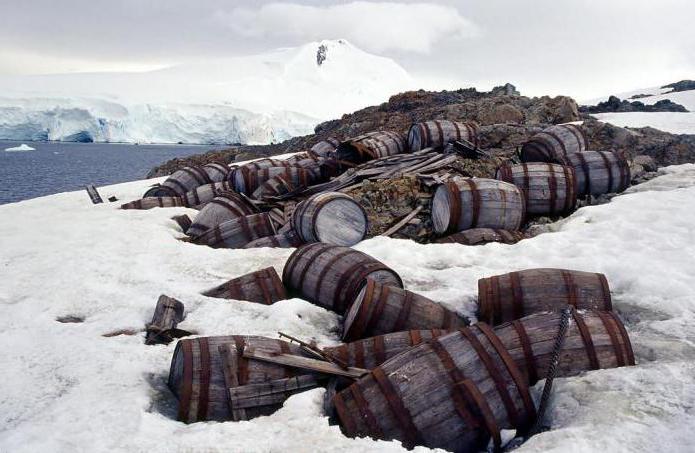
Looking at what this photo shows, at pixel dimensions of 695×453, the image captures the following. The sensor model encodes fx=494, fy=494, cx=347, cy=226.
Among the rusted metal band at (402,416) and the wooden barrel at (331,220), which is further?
the wooden barrel at (331,220)

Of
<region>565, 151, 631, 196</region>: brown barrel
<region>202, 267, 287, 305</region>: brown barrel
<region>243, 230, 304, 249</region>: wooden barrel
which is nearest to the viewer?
<region>202, 267, 287, 305</region>: brown barrel

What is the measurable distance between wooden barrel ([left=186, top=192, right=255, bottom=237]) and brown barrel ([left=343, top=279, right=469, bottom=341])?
5392 millimetres

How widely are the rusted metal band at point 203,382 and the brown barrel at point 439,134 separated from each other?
9.85m

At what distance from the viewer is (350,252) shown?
22.1 feet

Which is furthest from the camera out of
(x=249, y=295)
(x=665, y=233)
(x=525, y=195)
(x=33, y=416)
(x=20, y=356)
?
(x=525, y=195)

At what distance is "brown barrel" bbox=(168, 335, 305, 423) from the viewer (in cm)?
412

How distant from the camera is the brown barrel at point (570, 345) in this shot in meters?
4.29

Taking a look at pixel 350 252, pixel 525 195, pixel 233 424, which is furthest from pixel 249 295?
pixel 525 195

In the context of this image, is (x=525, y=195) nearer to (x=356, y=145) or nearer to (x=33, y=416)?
(x=356, y=145)

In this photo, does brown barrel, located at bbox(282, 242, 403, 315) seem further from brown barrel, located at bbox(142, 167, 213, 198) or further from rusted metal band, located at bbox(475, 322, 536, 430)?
brown barrel, located at bbox(142, 167, 213, 198)

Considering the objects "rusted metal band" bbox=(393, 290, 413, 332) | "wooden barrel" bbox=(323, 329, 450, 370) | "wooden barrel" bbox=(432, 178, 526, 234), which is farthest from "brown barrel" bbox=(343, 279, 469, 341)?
"wooden barrel" bbox=(432, 178, 526, 234)

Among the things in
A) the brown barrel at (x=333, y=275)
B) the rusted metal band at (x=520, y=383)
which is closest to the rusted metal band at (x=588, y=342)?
the rusted metal band at (x=520, y=383)

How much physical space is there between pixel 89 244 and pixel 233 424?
6.37 metres

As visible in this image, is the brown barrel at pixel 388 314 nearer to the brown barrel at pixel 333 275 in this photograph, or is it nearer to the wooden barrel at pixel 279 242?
the brown barrel at pixel 333 275
